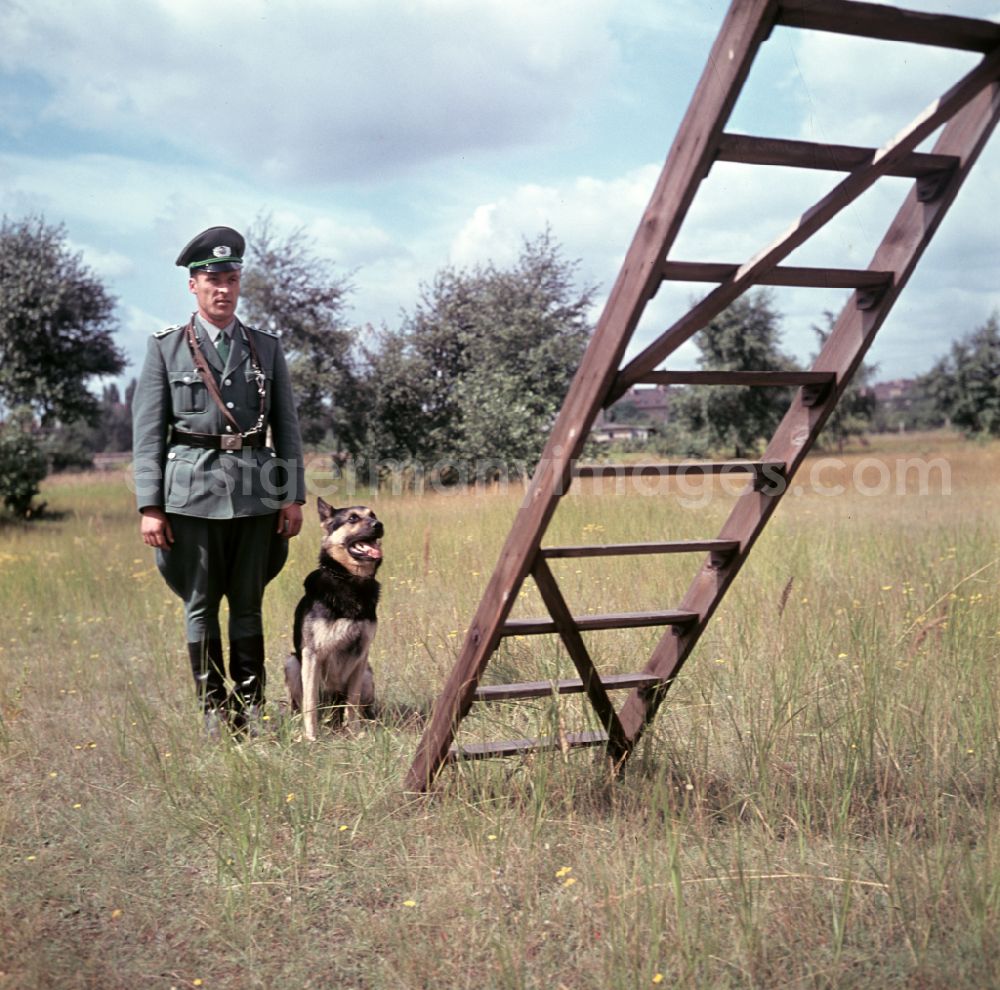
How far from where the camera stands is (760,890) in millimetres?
3041

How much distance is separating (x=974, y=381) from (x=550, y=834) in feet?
172

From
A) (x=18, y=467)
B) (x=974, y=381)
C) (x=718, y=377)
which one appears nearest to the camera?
(x=718, y=377)

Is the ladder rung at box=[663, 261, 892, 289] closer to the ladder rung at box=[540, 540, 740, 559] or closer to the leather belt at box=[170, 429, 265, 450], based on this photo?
the ladder rung at box=[540, 540, 740, 559]

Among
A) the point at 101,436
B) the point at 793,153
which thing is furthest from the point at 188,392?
the point at 101,436

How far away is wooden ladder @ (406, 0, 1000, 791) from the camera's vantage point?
2668 mm

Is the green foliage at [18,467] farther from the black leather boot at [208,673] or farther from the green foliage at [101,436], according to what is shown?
the green foliage at [101,436]

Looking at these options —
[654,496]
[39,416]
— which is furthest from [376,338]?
[654,496]

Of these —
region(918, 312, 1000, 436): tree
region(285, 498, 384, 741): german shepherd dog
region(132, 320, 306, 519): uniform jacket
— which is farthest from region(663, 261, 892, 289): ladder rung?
region(918, 312, 1000, 436): tree

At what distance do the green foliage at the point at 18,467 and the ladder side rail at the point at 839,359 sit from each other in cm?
1505

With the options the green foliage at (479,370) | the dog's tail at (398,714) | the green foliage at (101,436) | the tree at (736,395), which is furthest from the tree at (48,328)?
the dog's tail at (398,714)

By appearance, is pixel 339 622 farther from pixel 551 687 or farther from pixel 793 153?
pixel 793 153

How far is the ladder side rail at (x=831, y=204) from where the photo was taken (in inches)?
108

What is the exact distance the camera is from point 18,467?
16609 mm

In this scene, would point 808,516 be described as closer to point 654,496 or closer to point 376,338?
point 654,496
